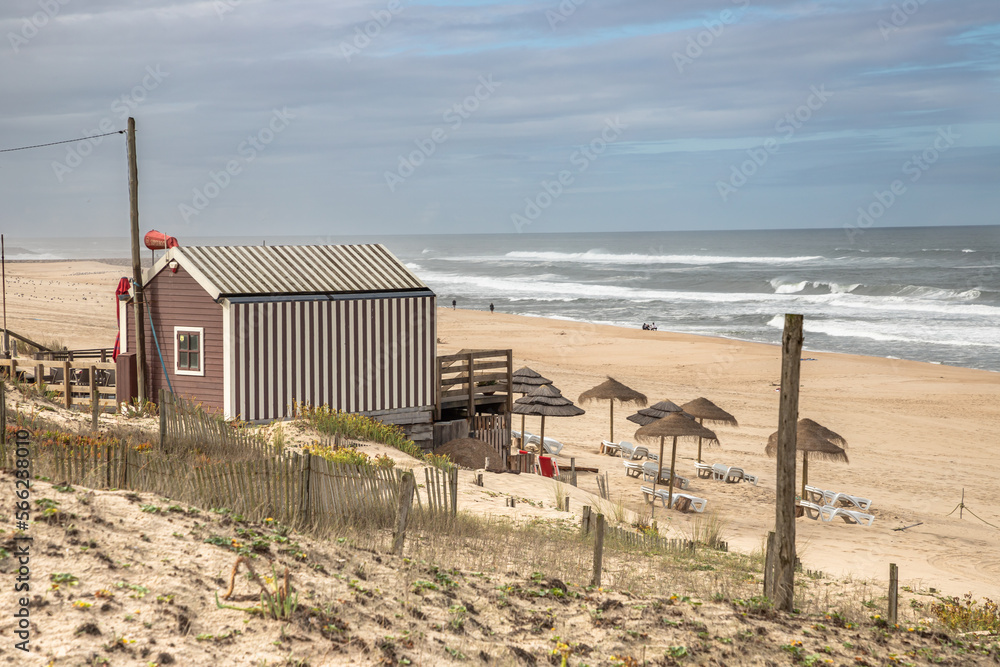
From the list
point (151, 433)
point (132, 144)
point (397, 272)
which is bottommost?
point (151, 433)

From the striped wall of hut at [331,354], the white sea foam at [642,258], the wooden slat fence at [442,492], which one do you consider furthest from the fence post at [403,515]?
the white sea foam at [642,258]

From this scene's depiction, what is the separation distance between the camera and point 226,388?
15750 mm

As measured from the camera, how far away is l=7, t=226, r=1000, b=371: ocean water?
150ft

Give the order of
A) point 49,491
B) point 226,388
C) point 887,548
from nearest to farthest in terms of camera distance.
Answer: point 49,491 → point 887,548 → point 226,388

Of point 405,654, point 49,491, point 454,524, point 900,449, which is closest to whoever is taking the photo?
point 405,654

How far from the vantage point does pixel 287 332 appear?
16.2 metres

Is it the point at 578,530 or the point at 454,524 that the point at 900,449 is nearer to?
the point at 578,530

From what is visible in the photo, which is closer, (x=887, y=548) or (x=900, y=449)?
(x=887, y=548)

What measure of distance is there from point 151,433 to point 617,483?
942 centimetres

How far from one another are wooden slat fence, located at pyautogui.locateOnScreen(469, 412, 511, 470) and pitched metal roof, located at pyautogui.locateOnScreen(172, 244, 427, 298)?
131 inches

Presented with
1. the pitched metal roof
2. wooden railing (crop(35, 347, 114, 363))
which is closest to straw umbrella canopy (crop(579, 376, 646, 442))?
the pitched metal roof

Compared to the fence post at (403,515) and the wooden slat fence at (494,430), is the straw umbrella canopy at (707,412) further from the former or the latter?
the fence post at (403,515)

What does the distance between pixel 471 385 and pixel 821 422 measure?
12505 mm

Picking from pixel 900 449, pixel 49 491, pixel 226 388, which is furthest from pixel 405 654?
pixel 900 449
